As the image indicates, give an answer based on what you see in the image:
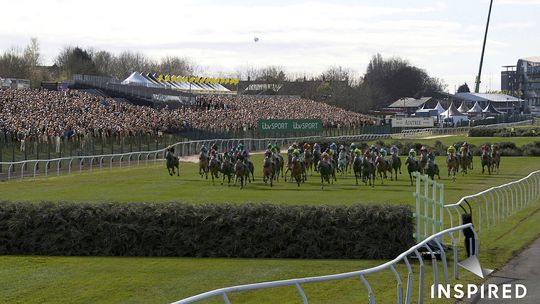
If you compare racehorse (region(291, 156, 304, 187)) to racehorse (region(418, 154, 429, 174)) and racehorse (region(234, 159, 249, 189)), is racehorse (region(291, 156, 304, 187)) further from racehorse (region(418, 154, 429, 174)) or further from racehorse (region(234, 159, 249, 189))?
racehorse (region(418, 154, 429, 174))

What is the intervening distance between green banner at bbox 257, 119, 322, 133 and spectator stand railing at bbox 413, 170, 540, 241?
33.4 meters

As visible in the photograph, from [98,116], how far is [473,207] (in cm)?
3060

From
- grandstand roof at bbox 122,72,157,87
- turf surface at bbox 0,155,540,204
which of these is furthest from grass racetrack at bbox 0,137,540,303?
grandstand roof at bbox 122,72,157,87

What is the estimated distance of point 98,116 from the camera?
5072cm

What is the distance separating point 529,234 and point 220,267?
6933 mm

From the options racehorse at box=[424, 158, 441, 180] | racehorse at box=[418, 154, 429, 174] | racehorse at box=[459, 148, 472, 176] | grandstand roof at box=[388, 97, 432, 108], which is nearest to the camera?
racehorse at box=[424, 158, 441, 180]

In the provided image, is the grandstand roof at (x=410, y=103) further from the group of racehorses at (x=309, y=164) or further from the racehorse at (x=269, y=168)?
the racehorse at (x=269, y=168)

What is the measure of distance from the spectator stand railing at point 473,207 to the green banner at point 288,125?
33373 mm

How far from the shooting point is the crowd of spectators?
140ft

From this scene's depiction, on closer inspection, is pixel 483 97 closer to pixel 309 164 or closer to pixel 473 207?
pixel 309 164

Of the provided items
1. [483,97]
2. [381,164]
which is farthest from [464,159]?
[483,97]

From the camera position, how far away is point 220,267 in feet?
51.9

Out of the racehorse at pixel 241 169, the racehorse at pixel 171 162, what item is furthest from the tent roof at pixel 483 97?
the racehorse at pixel 241 169

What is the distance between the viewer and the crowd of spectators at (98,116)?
42781mm
